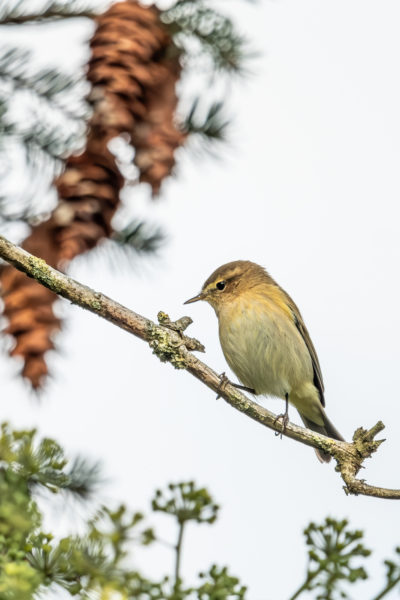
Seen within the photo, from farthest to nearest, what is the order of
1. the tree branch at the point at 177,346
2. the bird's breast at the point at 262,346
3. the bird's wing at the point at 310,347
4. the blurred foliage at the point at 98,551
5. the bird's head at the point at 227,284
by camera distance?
the bird's wing at the point at 310,347 → the bird's head at the point at 227,284 → the bird's breast at the point at 262,346 → the tree branch at the point at 177,346 → the blurred foliage at the point at 98,551

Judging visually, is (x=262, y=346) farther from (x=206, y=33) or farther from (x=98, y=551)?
(x=98, y=551)

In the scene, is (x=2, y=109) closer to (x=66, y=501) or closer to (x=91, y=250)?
(x=91, y=250)

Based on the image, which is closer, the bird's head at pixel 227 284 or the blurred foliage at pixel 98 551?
the blurred foliage at pixel 98 551

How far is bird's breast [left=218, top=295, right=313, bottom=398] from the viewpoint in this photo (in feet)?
13.8

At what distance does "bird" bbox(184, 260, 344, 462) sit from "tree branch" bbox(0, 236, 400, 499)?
1.59 m

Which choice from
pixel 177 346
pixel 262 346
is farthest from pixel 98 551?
pixel 262 346

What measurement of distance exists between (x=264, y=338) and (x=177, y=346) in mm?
1981

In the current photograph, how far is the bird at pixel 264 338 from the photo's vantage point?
423 centimetres

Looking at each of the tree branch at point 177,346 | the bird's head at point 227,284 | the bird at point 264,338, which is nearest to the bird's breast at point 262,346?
the bird at point 264,338

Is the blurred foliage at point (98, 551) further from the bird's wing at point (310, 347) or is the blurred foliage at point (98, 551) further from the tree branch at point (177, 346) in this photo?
the bird's wing at point (310, 347)

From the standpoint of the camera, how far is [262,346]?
4.22 m

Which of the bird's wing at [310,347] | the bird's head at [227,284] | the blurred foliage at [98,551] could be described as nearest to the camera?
the blurred foliage at [98,551]

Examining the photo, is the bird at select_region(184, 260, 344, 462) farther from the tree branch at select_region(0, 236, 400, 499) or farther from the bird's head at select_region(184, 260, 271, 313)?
the tree branch at select_region(0, 236, 400, 499)

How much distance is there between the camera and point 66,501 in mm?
2100
